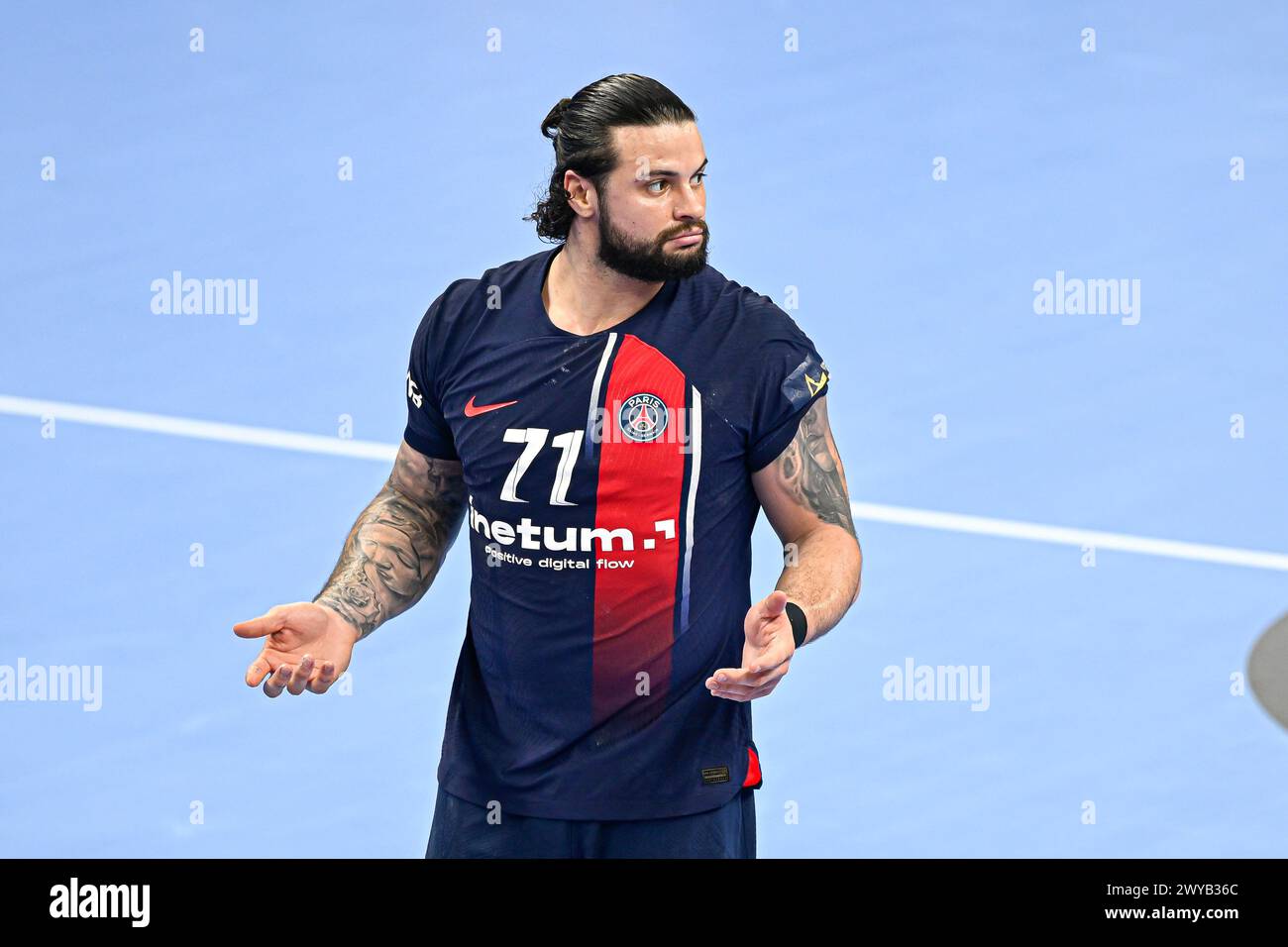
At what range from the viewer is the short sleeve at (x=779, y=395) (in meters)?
4.77

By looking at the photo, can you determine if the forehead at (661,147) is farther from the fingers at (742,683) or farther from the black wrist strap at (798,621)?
the fingers at (742,683)

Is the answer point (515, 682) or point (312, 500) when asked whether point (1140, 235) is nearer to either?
point (312, 500)

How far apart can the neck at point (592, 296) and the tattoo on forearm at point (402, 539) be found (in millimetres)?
515

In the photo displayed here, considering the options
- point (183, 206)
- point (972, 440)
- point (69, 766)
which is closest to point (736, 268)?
point (972, 440)

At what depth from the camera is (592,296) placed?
4957 mm

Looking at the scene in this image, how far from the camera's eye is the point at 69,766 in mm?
7516

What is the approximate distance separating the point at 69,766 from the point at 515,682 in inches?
130

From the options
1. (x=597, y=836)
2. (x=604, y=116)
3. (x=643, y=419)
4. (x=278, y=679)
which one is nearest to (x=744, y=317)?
(x=643, y=419)

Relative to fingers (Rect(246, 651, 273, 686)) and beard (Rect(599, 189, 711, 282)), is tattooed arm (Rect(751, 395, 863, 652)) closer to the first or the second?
beard (Rect(599, 189, 711, 282))

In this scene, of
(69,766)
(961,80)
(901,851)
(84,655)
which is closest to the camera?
(901,851)

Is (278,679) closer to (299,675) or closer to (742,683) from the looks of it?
(299,675)

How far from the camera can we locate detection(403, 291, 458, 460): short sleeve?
5.03 metres

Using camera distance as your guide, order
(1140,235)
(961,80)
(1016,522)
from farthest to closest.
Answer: (961,80) → (1140,235) → (1016,522)

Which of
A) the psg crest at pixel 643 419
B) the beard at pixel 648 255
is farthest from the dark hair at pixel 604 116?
the psg crest at pixel 643 419
